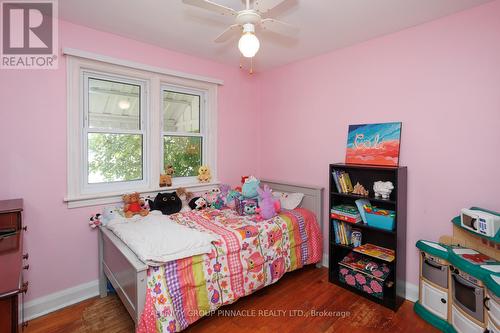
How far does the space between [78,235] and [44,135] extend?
0.94 m

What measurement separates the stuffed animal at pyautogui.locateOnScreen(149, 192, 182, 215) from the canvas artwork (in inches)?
75.2

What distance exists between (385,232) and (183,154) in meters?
2.33

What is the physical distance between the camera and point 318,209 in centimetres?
300

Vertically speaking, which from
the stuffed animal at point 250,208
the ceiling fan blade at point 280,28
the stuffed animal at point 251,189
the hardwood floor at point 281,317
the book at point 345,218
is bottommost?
the hardwood floor at point 281,317

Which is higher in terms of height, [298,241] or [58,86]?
[58,86]

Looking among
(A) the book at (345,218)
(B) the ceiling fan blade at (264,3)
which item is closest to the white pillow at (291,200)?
(A) the book at (345,218)

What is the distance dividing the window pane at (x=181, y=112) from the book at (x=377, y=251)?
229 centimetres

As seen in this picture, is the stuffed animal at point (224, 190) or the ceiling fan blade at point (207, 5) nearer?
the ceiling fan blade at point (207, 5)

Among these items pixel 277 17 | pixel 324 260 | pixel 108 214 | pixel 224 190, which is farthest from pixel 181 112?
pixel 324 260

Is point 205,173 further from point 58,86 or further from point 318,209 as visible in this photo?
point 58,86

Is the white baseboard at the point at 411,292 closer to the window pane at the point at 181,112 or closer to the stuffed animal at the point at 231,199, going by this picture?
the stuffed animal at the point at 231,199

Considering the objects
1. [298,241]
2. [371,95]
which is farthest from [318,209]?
[371,95]

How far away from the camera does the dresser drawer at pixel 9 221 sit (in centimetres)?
169

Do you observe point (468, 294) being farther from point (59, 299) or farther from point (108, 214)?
point (59, 299)
